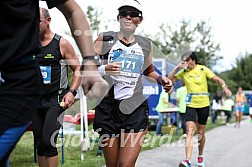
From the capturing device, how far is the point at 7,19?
2416 millimetres

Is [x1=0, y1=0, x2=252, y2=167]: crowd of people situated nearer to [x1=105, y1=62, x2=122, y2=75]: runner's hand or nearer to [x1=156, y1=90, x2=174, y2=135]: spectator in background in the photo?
[x1=105, y1=62, x2=122, y2=75]: runner's hand

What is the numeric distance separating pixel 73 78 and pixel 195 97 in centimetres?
370

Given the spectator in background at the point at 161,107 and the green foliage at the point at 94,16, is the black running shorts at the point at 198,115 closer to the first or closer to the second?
the spectator in background at the point at 161,107

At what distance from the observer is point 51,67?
541 cm

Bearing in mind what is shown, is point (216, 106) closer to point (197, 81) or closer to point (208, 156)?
point (208, 156)

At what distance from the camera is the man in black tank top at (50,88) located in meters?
5.21

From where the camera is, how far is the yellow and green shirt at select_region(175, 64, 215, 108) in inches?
331

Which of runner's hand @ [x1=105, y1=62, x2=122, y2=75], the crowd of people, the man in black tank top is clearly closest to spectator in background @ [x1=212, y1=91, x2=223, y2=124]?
the crowd of people

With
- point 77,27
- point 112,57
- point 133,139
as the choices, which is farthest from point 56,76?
point 77,27

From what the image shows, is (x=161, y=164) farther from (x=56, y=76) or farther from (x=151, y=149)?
(x=56, y=76)

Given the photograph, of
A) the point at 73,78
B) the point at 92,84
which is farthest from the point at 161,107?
the point at 92,84

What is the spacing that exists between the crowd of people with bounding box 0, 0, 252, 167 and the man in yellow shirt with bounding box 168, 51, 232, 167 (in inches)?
116

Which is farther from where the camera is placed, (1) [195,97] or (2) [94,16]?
(2) [94,16]

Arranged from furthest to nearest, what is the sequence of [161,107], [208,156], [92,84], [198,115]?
[161,107] < [208,156] < [198,115] < [92,84]
